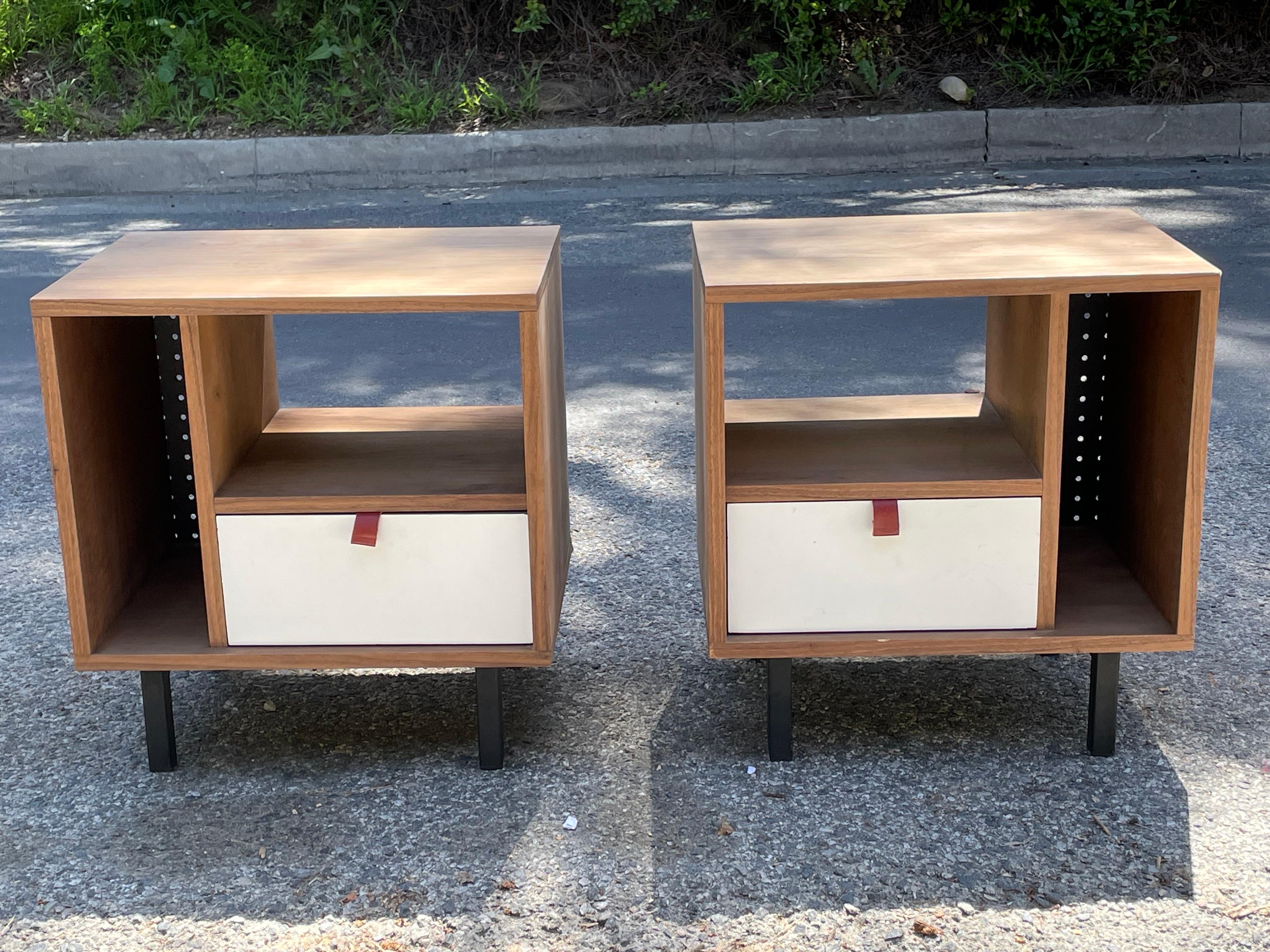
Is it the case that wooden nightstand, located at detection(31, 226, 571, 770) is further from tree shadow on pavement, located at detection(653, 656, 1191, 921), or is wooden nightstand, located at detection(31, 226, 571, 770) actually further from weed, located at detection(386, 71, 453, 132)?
weed, located at detection(386, 71, 453, 132)

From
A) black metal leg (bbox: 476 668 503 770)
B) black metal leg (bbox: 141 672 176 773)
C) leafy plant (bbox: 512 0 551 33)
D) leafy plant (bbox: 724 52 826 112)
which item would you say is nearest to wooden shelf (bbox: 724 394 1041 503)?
black metal leg (bbox: 476 668 503 770)

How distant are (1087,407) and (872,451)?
1.62ft

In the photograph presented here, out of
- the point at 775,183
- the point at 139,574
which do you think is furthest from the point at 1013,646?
the point at 775,183

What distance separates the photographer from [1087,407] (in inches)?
107

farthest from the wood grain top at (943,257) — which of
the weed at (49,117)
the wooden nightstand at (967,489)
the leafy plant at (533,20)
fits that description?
the weed at (49,117)

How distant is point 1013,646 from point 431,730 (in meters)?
1.09

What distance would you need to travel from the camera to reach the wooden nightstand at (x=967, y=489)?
7.25 ft

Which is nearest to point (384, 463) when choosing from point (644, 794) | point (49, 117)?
point (644, 794)

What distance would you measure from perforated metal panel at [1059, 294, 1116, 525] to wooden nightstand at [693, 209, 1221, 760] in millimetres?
69

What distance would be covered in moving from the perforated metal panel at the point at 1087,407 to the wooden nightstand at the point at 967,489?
0.07 meters

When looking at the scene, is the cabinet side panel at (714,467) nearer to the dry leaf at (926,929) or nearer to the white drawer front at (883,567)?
the white drawer front at (883,567)

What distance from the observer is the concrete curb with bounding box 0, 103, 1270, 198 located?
853 cm

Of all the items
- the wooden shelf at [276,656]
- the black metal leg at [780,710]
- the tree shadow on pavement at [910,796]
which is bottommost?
the tree shadow on pavement at [910,796]

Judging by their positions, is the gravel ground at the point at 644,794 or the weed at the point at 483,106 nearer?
the gravel ground at the point at 644,794
